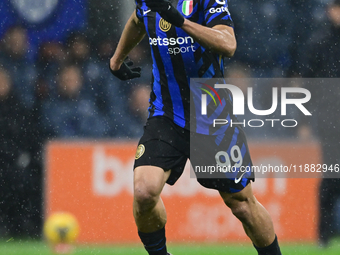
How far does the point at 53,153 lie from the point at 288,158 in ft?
6.69

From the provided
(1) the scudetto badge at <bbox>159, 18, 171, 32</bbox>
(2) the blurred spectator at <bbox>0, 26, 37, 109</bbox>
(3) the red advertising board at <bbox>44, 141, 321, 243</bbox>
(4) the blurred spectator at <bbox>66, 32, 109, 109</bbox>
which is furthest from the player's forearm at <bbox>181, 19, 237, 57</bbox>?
(2) the blurred spectator at <bbox>0, 26, 37, 109</bbox>

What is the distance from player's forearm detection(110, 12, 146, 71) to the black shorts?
52cm

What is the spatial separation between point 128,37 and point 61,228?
1954 mm

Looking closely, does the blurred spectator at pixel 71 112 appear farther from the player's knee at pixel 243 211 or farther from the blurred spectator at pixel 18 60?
the player's knee at pixel 243 211

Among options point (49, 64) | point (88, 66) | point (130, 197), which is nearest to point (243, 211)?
point (130, 197)

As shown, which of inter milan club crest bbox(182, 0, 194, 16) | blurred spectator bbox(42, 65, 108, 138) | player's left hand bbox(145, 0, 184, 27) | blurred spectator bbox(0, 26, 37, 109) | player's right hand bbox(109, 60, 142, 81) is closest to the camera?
player's left hand bbox(145, 0, 184, 27)

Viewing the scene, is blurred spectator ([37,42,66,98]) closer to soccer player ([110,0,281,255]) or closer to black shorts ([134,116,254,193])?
soccer player ([110,0,281,255])

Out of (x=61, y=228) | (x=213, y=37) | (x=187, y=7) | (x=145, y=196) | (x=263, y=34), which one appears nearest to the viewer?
(x=213, y=37)

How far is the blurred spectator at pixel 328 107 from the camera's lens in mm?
4426

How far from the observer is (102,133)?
471 cm

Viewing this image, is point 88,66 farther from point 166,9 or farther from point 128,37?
point 166,9

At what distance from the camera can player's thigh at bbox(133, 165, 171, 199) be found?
97.3 inches

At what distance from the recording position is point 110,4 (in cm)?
503

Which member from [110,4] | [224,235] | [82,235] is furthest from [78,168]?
[110,4]
